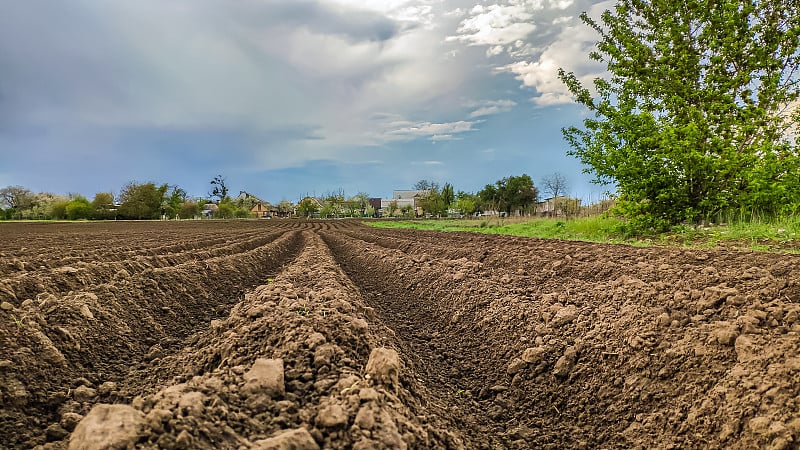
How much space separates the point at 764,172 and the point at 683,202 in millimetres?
1929

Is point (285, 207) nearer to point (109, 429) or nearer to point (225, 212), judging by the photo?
point (225, 212)

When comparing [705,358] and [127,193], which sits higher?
[127,193]

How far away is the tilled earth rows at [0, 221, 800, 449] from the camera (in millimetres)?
2332

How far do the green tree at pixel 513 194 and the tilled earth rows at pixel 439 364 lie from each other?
208 ft

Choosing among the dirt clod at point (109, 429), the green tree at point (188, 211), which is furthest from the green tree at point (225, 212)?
the dirt clod at point (109, 429)

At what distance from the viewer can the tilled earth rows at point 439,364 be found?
7.65 feet

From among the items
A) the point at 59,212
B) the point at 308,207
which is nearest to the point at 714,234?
the point at 59,212

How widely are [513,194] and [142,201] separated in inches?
2222

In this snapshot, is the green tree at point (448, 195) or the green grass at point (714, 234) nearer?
the green grass at point (714, 234)

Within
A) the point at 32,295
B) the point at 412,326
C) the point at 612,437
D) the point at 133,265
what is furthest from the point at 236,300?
the point at 612,437

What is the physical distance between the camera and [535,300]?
5352 millimetres

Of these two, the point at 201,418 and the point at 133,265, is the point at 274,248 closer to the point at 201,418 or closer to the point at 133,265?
the point at 133,265

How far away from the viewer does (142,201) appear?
6575 centimetres

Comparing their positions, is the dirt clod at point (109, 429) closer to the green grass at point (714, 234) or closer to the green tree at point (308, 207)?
the green grass at point (714, 234)
